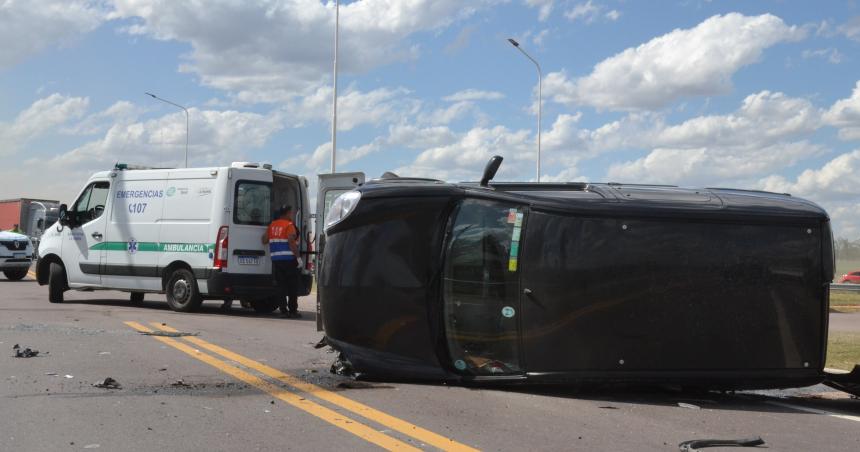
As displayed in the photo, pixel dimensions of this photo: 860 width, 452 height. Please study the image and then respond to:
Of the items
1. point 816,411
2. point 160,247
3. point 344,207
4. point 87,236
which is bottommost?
point 816,411

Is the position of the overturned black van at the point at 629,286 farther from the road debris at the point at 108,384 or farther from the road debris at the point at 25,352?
the road debris at the point at 25,352

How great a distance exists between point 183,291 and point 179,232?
0.96 meters

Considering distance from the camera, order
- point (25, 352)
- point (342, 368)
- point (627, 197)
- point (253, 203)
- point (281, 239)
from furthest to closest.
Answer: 1. point (253, 203)
2. point (281, 239)
3. point (25, 352)
4. point (342, 368)
5. point (627, 197)

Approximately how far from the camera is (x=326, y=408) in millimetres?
5855

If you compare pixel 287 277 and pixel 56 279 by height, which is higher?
pixel 287 277

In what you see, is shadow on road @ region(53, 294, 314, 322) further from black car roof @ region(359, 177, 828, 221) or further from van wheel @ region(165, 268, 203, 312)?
black car roof @ region(359, 177, 828, 221)

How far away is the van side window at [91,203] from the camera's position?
48.7ft

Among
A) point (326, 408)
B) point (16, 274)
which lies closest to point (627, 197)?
point (326, 408)

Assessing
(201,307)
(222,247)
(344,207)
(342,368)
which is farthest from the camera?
(201,307)

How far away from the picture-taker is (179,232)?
13.8m

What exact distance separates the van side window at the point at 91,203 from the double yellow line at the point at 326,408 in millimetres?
7103

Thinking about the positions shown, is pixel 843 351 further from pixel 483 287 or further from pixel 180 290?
pixel 180 290

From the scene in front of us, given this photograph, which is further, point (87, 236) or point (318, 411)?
point (87, 236)

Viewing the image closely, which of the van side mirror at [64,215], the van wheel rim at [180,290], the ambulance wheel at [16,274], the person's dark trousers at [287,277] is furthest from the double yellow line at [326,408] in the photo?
the ambulance wheel at [16,274]
